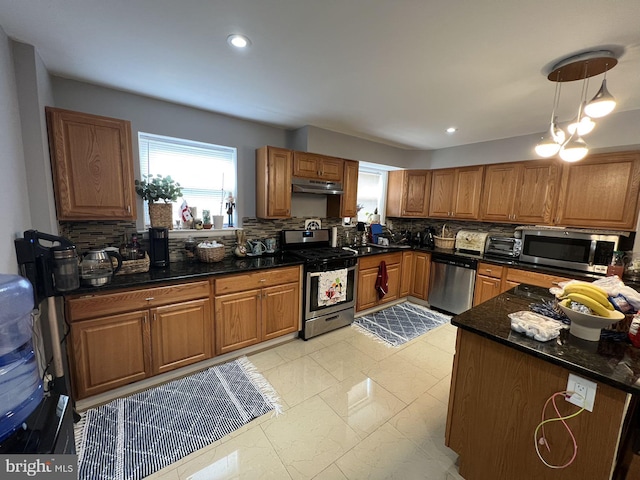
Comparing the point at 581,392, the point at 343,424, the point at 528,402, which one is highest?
the point at 581,392

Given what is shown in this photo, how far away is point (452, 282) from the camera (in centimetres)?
371

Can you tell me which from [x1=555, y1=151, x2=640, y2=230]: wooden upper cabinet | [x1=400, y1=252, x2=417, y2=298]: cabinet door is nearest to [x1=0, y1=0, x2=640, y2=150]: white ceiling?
[x1=555, y1=151, x2=640, y2=230]: wooden upper cabinet

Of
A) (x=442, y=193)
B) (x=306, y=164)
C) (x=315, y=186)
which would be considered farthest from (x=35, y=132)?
(x=442, y=193)

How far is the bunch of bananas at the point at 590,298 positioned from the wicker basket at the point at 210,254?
2.65 metres

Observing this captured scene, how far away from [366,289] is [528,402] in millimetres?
2404

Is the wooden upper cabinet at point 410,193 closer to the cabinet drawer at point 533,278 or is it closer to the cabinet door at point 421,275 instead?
the cabinet door at point 421,275

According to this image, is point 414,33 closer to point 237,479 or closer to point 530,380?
point 530,380

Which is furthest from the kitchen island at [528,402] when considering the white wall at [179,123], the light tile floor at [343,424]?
the white wall at [179,123]

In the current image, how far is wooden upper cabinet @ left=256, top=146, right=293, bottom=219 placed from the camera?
2.99 metres

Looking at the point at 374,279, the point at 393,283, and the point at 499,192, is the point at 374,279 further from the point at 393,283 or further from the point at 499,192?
the point at 499,192

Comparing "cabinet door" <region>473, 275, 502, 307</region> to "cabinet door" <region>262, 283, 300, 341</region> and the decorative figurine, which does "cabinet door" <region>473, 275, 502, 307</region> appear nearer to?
"cabinet door" <region>262, 283, 300, 341</region>

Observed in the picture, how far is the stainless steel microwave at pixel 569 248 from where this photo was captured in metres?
2.75

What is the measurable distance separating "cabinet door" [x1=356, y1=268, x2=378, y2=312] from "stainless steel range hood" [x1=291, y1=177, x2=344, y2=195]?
3.75 feet

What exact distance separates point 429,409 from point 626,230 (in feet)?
9.03
